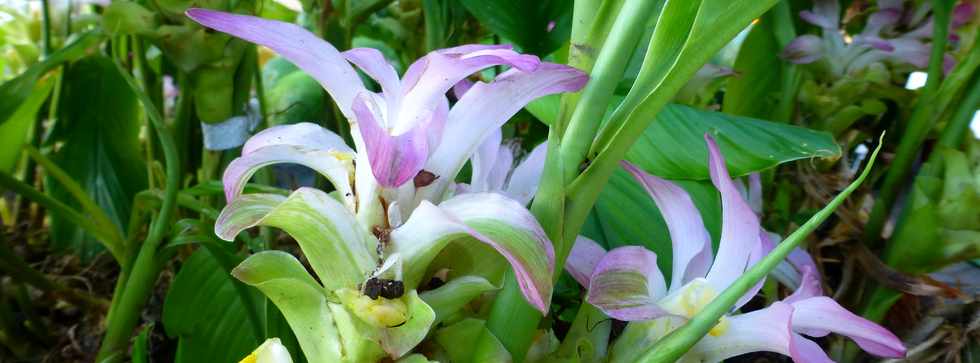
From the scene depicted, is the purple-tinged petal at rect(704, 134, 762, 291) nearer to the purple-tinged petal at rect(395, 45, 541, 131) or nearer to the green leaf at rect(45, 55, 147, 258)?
the purple-tinged petal at rect(395, 45, 541, 131)

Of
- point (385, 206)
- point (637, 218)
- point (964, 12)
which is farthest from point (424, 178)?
point (964, 12)

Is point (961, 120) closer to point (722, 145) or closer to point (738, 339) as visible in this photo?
point (722, 145)

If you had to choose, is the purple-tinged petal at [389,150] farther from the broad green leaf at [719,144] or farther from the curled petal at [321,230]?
the broad green leaf at [719,144]

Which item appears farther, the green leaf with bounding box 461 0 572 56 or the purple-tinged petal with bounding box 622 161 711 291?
the green leaf with bounding box 461 0 572 56

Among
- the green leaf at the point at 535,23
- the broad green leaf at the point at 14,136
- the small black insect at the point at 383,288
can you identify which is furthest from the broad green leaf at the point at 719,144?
the broad green leaf at the point at 14,136

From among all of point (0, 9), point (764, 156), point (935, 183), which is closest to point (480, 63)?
point (764, 156)

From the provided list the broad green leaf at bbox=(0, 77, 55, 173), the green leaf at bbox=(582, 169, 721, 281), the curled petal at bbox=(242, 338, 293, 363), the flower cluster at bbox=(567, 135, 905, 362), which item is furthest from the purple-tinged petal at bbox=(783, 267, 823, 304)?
the broad green leaf at bbox=(0, 77, 55, 173)

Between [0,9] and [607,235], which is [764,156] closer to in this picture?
[607,235]

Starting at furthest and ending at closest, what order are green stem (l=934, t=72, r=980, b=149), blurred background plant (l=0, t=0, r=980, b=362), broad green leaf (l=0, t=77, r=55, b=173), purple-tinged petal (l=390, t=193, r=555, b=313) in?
broad green leaf (l=0, t=77, r=55, b=173), green stem (l=934, t=72, r=980, b=149), blurred background plant (l=0, t=0, r=980, b=362), purple-tinged petal (l=390, t=193, r=555, b=313)
